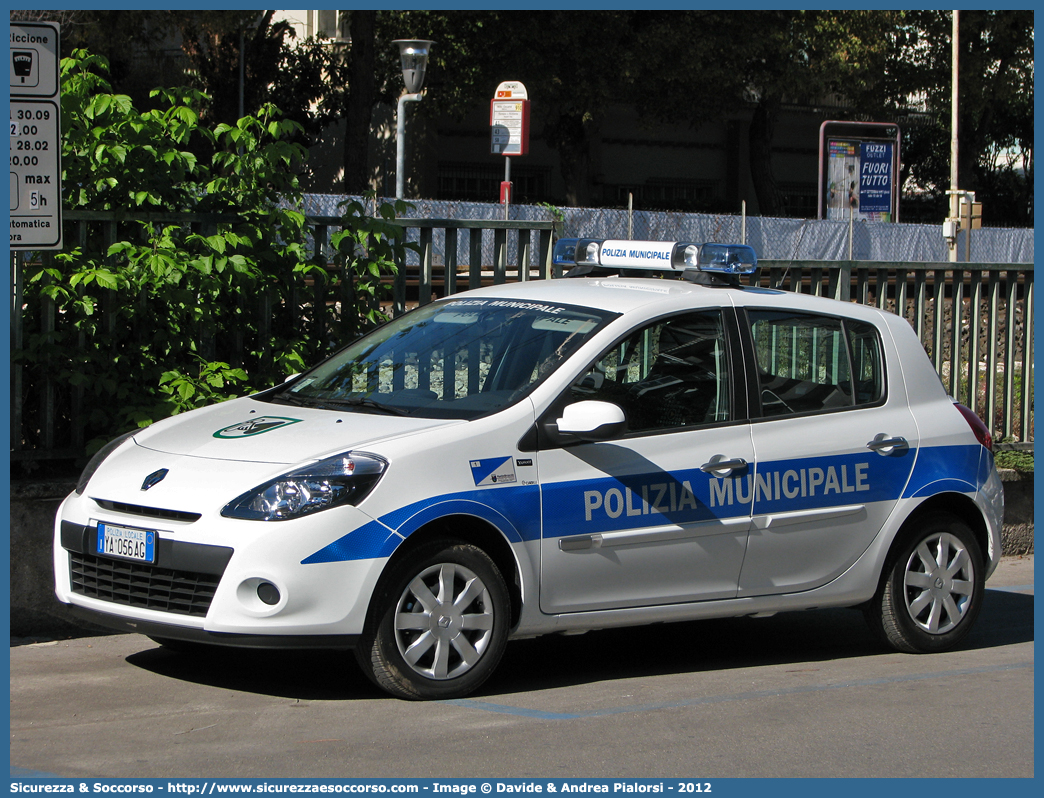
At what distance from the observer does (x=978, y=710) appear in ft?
18.9

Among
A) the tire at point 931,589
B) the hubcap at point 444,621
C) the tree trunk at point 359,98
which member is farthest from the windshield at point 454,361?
the tree trunk at point 359,98

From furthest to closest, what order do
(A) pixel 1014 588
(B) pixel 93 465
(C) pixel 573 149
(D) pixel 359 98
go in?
(C) pixel 573 149, (D) pixel 359 98, (A) pixel 1014 588, (B) pixel 93 465

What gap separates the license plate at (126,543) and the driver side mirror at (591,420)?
1657mm

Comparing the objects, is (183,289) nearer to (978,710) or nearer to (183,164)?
(183,164)

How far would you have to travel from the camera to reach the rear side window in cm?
640

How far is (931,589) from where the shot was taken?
6.83 meters

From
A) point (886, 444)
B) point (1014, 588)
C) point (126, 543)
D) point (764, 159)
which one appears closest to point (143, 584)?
point (126, 543)

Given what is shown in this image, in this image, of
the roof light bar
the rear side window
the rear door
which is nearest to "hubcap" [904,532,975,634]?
the rear side window

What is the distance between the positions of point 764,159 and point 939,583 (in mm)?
36180

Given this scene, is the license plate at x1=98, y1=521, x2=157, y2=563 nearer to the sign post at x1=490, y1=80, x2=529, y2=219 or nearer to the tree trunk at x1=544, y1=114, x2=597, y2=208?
the sign post at x1=490, y1=80, x2=529, y2=219

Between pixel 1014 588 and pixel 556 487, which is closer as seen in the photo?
pixel 556 487

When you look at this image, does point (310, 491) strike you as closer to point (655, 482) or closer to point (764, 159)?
point (655, 482)

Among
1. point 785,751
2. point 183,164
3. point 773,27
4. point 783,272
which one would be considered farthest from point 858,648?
point 773,27

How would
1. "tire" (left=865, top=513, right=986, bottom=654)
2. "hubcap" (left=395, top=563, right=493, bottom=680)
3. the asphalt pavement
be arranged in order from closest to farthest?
1. the asphalt pavement
2. "hubcap" (left=395, top=563, right=493, bottom=680)
3. "tire" (left=865, top=513, right=986, bottom=654)
